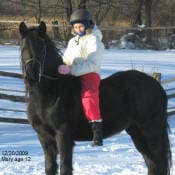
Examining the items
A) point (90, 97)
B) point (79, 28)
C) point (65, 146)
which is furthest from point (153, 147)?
point (79, 28)

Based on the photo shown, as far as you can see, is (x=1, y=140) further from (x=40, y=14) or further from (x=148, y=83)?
(x=40, y=14)

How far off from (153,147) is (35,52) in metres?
1.85

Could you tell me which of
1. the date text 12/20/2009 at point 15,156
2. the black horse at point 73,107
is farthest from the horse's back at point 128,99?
the date text 12/20/2009 at point 15,156

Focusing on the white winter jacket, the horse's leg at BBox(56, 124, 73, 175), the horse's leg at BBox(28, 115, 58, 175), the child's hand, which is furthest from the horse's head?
Answer: the horse's leg at BBox(56, 124, 73, 175)

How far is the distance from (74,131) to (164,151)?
1.20 metres

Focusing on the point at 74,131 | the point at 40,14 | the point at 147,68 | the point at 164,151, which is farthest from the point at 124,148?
the point at 40,14

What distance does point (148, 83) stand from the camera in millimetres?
4793

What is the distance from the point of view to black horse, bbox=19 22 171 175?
13.1 ft

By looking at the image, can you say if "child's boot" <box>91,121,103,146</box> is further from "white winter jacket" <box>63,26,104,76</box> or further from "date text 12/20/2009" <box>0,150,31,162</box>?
"date text 12/20/2009" <box>0,150,31,162</box>

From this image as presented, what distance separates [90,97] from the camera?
4277 millimetres

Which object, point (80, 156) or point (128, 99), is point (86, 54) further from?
point (80, 156)

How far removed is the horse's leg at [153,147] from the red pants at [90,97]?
30.8 inches

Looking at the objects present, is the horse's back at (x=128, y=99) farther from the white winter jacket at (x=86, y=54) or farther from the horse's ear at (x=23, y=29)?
the horse's ear at (x=23, y=29)

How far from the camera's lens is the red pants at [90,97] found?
428 centimetres
